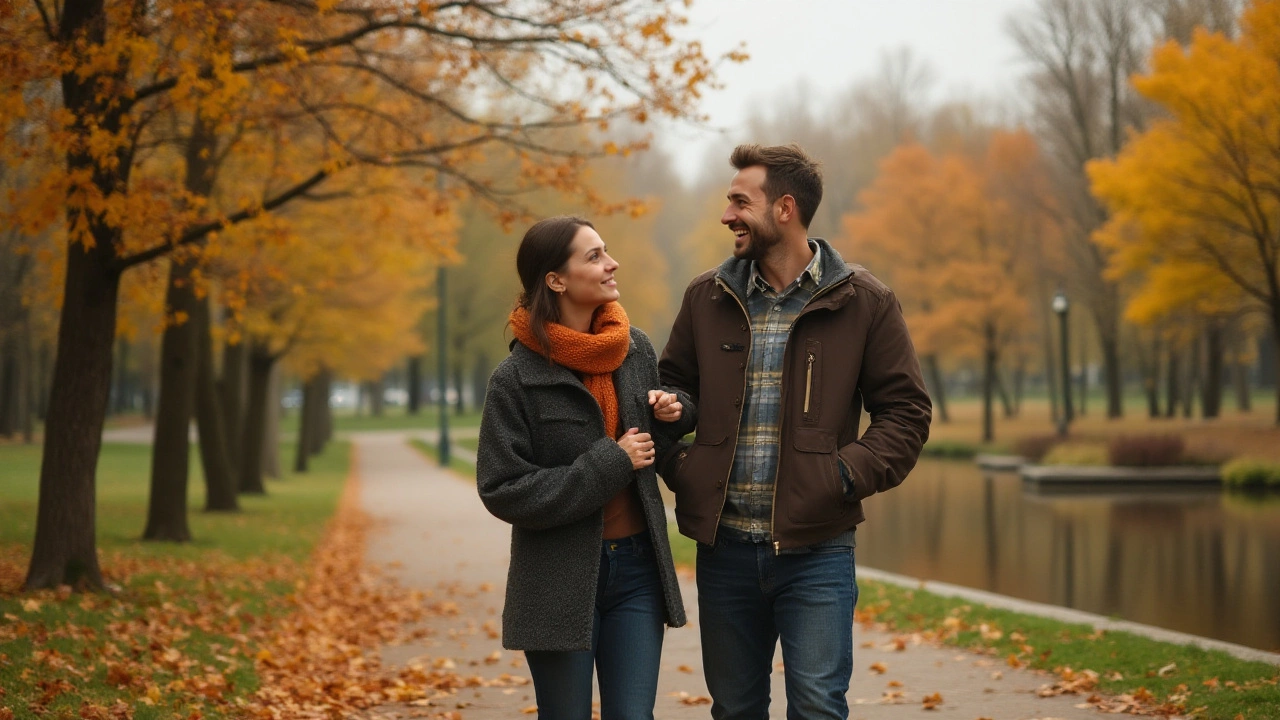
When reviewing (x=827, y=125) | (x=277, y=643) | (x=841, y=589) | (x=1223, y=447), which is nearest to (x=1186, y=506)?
(x=1223, y=447)

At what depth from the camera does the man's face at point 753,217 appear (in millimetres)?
4148

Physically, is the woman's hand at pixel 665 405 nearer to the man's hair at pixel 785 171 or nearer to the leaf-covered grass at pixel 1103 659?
the man's hair at pixel 785 171

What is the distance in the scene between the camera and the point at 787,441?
404cm

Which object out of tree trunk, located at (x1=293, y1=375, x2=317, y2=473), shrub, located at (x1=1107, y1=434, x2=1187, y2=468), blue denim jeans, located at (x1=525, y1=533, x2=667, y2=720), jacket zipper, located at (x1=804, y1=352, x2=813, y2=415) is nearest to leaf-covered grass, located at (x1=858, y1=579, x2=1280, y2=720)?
jacket zipper, located at (x1=804, y1=352, x2=813, y2=415)

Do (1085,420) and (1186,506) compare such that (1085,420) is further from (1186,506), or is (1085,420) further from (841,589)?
(841,589)

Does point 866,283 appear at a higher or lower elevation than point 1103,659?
higher

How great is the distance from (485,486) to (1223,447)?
27.4 meters

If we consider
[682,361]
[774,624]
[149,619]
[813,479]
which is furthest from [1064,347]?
[813,479]

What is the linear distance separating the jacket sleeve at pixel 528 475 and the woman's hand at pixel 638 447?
0.03 metres

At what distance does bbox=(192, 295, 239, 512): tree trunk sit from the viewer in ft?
61.7

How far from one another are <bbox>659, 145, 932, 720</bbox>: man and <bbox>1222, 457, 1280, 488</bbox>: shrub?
78.5ft

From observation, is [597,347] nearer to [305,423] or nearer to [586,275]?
[586,275]

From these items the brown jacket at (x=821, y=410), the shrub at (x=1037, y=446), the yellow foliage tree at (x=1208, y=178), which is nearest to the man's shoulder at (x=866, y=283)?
the brown jacket at (x=821, y=410)

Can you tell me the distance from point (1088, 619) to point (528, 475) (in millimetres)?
6782
